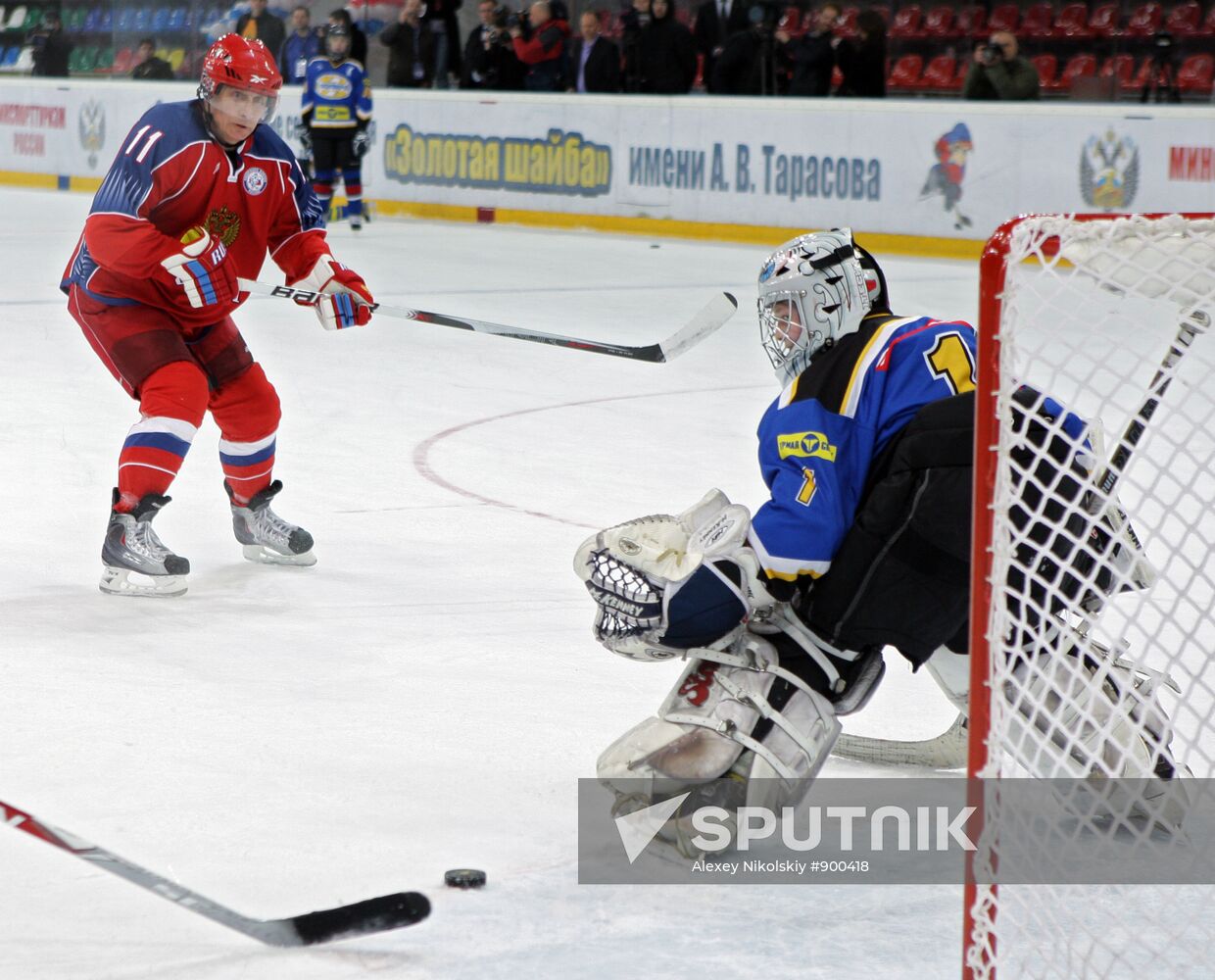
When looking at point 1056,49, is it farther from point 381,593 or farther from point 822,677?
point 822,677

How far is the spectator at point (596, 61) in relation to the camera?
1136cm

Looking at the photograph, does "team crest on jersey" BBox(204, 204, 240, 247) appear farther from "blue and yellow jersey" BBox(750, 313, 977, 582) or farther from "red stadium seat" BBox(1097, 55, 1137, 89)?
"red stadium seat" BBox(1097, 55, 1137, 89)

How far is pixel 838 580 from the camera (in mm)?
2051

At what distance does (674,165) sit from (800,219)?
108 cm

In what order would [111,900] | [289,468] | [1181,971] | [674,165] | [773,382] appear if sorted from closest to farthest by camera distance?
[1181,971]
[111,900]
[289,468]
[773,382]
[674,165]

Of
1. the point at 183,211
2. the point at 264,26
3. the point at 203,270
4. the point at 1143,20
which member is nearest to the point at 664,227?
the point at 1143,20

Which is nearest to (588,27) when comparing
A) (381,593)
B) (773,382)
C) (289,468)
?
(773,382)

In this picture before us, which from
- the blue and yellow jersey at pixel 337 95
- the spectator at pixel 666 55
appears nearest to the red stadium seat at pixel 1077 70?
the spectator at pixel 666 55

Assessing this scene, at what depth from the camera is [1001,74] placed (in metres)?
9.65

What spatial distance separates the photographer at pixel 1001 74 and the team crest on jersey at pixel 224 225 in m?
6.95

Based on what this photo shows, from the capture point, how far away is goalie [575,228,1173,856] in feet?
6.61

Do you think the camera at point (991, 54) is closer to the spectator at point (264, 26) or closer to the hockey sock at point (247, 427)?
the spectator at point (264, 26)

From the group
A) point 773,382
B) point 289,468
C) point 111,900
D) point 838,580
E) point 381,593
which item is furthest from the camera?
point 773,382

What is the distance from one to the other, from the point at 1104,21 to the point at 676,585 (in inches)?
359
